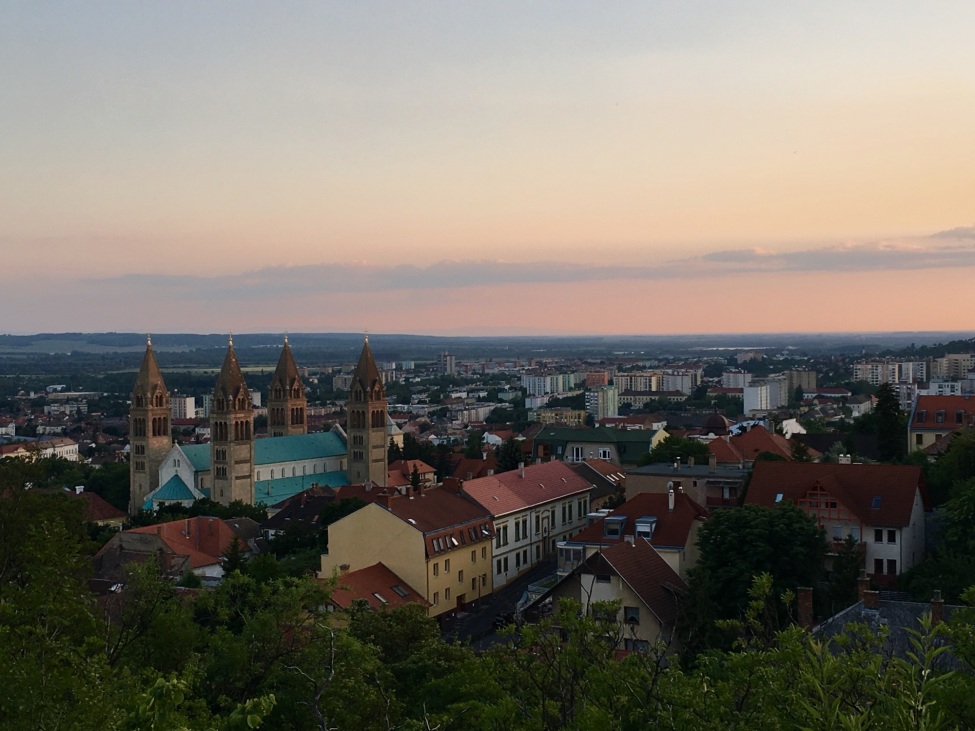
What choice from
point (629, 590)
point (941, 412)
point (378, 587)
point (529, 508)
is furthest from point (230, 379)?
point (629, 590)

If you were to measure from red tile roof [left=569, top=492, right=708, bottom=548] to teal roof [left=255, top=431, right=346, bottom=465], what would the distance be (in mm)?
53217

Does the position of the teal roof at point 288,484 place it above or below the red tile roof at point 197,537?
below

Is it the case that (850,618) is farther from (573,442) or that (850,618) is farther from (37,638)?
(573,442)

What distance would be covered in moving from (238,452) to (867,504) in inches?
2328

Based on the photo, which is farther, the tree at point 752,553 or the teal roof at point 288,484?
the teal roof at point 288,484

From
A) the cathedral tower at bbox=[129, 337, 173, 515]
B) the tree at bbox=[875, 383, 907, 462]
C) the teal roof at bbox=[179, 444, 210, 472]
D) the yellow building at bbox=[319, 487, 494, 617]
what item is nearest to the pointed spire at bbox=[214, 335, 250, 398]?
the teal roof at bbox=[179, 444, 210, 472]

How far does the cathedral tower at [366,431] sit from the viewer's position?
3895 inches

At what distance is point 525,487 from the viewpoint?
6512 centimetres

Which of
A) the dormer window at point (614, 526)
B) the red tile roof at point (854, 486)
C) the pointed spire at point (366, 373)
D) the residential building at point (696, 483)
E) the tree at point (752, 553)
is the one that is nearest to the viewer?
the tree at point (752, 553)

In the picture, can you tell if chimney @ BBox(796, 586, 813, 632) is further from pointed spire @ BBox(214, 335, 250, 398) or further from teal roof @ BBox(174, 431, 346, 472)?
teal roof @ BBox(174, 431, 346, 472)

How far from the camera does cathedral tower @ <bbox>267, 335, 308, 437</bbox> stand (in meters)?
109

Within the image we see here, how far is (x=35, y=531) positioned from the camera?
2416cm

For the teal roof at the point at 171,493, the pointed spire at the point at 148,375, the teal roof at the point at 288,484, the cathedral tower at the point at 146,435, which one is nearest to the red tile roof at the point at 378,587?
the teal roof at the point at 288,484

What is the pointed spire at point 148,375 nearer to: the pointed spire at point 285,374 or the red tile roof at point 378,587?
the pointed spire at point 285,374
